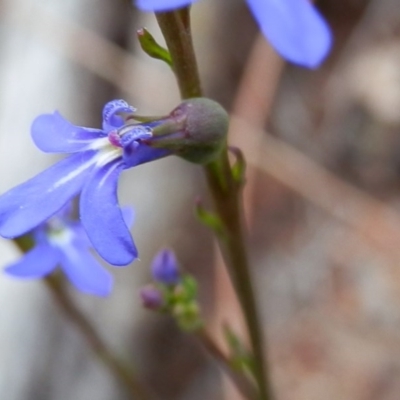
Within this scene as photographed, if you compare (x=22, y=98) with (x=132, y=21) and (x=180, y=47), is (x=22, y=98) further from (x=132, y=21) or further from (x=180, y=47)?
(x=180, y=47)

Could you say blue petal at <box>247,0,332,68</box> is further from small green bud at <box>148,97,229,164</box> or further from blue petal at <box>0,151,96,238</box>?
blue petal at <box>0,151,96,238</box>

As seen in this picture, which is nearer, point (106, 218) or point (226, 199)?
point (106, 218)

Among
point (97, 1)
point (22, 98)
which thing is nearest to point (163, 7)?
point (22, 98)

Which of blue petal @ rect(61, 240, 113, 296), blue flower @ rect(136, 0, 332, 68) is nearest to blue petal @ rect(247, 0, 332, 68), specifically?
blue flower @ rect(136, 0, 332, 68)

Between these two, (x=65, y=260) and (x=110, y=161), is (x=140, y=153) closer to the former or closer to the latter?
(x=110, y=161)

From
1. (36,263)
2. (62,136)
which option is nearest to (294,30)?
(62,136)

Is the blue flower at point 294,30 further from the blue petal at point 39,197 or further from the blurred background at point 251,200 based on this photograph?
the blurred background at point 251,200
